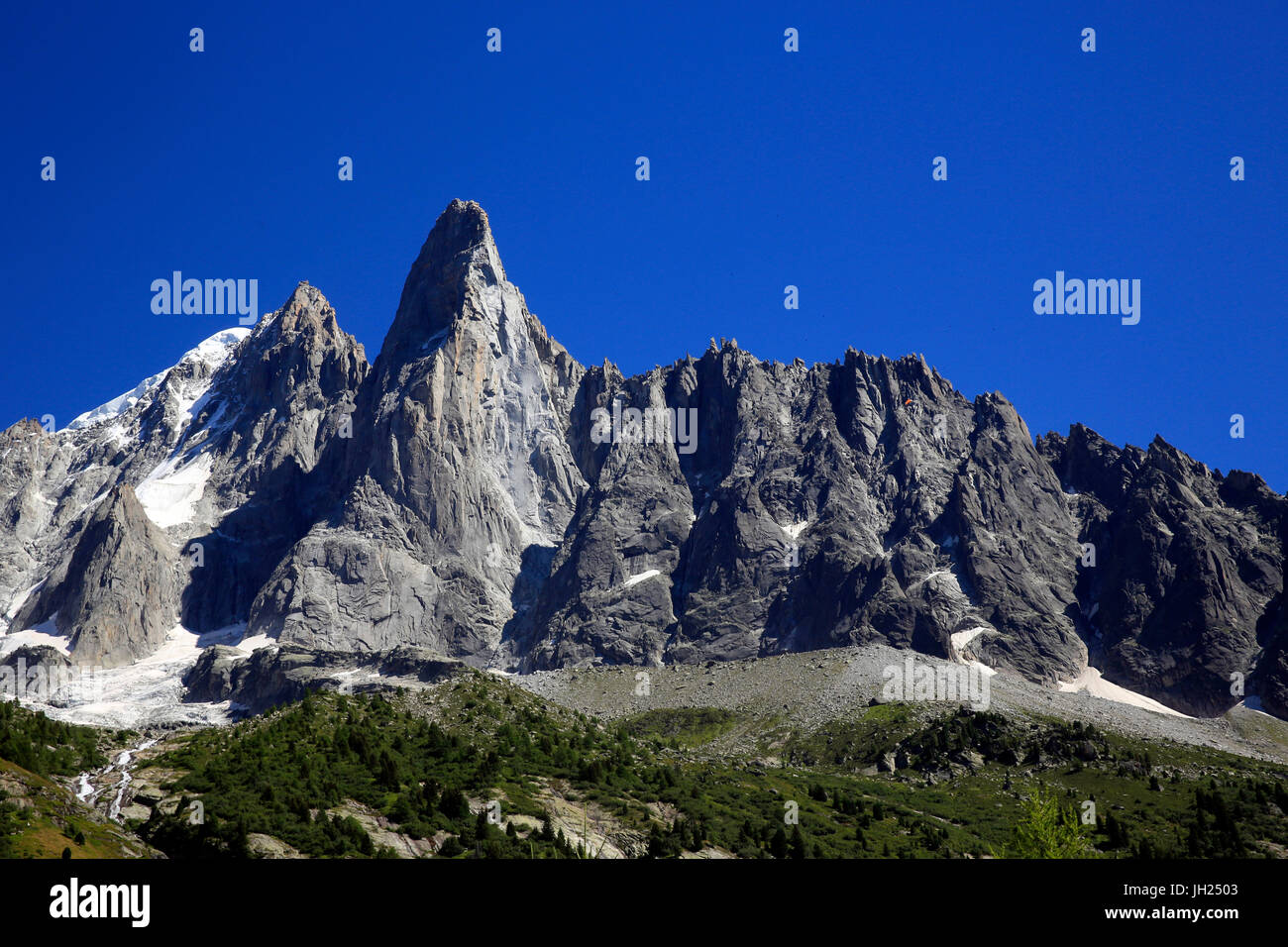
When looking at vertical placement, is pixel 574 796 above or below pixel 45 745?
below

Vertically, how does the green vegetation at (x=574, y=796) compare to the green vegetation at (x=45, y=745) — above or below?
below

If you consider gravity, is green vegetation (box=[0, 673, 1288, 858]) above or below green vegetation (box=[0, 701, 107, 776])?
below

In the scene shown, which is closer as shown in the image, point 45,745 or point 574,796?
point 45,745

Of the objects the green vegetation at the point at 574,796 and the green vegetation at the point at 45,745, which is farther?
the green vegetation at the point at 45,745

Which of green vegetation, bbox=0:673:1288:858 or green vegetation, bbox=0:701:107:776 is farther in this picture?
green vegetation, bbox=0:701:107:776
